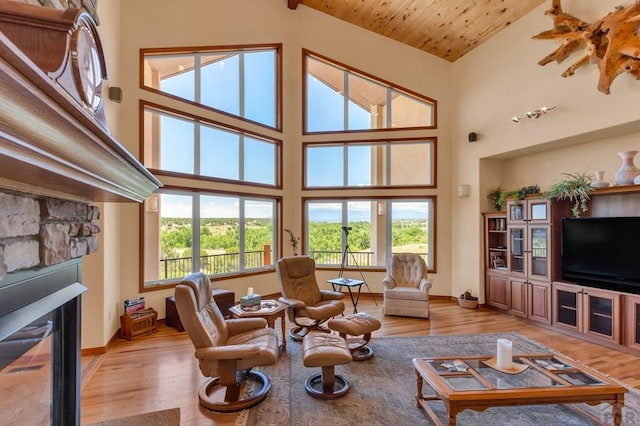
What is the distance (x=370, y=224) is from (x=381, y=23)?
12.5 feet

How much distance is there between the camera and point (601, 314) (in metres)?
3.85

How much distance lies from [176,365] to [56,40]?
10.8ft

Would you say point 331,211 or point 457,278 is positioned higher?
point 331,211

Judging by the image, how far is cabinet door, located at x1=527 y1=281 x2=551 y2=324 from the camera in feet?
14.6

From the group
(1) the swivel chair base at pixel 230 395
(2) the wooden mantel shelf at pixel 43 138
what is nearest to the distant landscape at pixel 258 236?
(1) the swivel chair base at pixel 230 395

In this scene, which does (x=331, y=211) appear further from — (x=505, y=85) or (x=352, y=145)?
(x=505, y=85)

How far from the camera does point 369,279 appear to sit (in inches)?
243

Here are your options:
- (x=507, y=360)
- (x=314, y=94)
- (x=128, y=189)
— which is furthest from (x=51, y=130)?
(x=314, y=94)

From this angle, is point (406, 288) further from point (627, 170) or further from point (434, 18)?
point (434, 18)

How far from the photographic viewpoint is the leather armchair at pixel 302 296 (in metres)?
3.80

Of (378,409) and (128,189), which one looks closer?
→ (128,189)

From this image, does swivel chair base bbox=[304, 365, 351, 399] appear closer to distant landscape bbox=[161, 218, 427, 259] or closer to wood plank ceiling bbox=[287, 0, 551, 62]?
distant landscape bbox=[161, 218, 427, 259]

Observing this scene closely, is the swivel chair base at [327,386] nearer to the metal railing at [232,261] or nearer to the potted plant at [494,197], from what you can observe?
the metal railing at [232,261]

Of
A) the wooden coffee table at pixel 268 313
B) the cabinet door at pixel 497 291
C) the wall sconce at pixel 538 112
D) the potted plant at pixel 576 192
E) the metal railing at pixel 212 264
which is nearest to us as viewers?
the wooden coffee table at pixel 268 313
